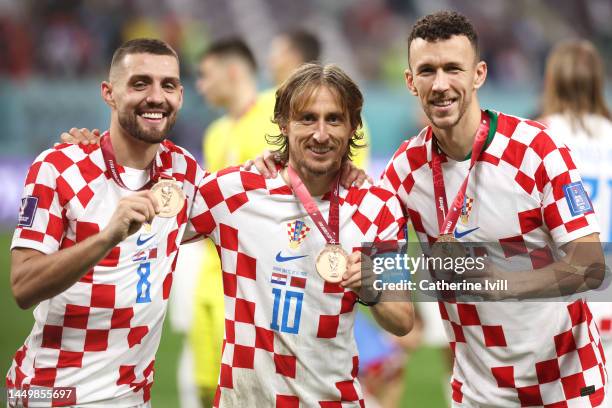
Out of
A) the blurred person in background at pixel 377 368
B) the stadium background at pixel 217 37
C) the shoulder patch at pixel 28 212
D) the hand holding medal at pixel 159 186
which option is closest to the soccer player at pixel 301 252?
the hand holding medal at pixel 159 186

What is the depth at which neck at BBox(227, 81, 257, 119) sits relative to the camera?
660 cm

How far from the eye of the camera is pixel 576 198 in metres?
3.58

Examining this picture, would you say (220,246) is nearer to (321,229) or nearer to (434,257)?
(321,229)

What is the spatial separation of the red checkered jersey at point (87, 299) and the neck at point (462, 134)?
1.25 meters

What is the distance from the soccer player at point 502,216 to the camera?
144 inches

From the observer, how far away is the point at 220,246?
376 centimetres

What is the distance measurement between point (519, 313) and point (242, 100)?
341cm

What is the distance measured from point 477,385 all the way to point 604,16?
15.7 m

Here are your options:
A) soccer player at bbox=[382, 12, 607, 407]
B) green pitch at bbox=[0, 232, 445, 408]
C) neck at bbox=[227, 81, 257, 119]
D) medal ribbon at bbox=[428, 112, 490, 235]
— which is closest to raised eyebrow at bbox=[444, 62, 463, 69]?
soccer player at bbox=[382, 12, 607, 407]

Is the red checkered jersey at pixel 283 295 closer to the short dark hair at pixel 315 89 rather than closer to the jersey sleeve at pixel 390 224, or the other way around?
the jersey sleeve at pixel 390 224

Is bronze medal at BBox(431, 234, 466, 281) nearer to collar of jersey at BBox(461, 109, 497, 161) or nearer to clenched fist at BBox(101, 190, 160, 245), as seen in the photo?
collar of jersey at BBox(461, 109, 497, 161)

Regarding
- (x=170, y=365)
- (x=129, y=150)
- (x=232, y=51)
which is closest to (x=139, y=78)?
(x=129, y=150)

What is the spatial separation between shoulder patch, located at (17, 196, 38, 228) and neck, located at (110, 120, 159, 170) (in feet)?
1.26

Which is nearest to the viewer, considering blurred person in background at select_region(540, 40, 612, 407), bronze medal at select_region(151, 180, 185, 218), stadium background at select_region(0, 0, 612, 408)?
bronze medal at select_region(151, 180, 185, 218)
